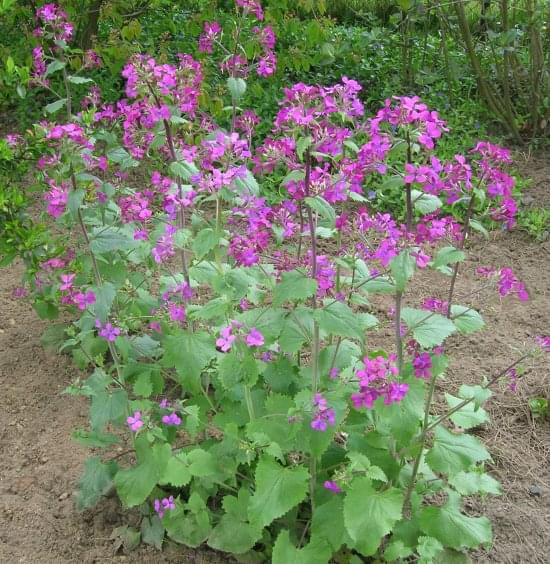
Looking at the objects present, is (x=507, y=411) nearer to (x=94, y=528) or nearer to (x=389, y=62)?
(x=94, y=528)

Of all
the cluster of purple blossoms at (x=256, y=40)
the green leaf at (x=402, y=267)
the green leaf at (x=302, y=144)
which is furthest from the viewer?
the cluster of purple blossoms at (x=256, y=40)

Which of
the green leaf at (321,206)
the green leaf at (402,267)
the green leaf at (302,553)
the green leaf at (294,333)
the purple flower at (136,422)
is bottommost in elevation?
the green leaf at (302,553)

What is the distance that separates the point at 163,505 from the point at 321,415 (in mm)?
772

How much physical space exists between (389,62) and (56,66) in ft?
13.8

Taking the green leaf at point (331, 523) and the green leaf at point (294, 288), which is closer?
the green leaf at point (294, 288)

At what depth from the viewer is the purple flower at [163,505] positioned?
2193 millimetres

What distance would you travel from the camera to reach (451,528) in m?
2.12

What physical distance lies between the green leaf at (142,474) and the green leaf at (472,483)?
91 centimetres

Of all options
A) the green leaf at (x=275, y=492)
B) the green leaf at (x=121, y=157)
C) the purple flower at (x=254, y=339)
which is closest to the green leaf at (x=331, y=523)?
the green leaf at (x=275, y=492)

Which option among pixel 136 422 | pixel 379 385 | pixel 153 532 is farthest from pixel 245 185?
pixel 153 532

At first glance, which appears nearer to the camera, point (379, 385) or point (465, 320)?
point (379, 385)

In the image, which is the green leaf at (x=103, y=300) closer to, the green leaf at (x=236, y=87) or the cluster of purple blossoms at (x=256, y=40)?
the green leaf at (x=236, y=87)

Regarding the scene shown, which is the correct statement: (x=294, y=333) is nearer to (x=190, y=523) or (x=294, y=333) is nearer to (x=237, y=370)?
(x=237, y=370)

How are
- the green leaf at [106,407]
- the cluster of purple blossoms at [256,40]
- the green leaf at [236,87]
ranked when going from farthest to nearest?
1. the cluster of purple blossoms at [256,40]
2. the green leaf at [236,87]
3. the green leaf at [106,407]
